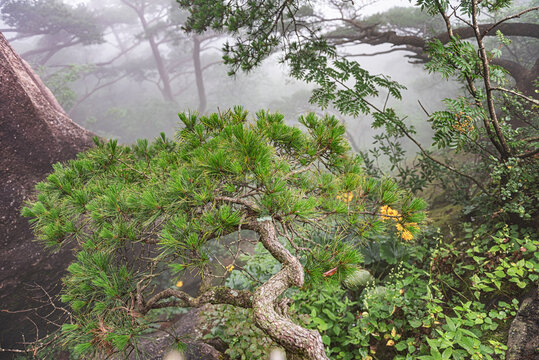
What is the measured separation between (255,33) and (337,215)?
2.30 meters

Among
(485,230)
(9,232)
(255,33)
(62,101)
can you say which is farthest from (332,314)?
(62,101)

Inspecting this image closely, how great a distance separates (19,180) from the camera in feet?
12.7

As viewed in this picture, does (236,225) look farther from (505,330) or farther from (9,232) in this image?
(9,232)

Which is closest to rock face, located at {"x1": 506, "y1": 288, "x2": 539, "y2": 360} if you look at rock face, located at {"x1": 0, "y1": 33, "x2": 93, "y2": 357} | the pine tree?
the pine tree

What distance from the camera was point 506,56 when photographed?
992cm

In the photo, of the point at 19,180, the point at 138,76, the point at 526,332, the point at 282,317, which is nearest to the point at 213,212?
the point at 282,317

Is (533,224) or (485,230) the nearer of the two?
(533,224)

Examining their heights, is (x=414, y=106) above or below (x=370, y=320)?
below

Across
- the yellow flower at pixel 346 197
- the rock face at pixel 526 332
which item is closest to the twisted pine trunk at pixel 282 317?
the yellow flower at pixel 346 197

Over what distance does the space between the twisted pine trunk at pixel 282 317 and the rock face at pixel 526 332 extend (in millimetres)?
1781

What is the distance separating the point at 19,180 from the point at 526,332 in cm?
623

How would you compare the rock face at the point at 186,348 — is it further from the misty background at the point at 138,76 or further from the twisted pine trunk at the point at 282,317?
the misty background at the point at 138,76

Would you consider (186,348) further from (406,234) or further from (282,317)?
(406,234)

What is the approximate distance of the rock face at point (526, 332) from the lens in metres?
1.88
